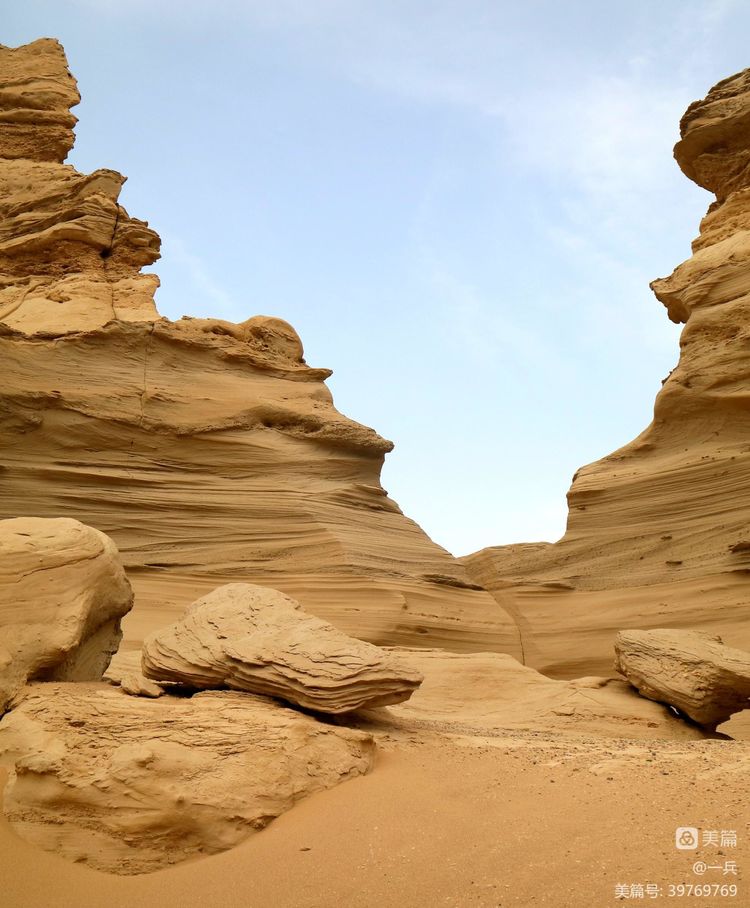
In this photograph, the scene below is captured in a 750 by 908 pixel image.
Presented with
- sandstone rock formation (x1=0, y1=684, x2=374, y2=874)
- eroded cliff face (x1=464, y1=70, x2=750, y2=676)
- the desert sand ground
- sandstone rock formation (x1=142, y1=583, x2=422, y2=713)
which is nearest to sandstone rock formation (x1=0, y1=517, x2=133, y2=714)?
sandstone rock formation (x1=142, y1=583, x2=422, y2=713)

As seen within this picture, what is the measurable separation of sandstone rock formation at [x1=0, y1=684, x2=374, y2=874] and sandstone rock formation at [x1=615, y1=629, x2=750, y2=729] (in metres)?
4.10

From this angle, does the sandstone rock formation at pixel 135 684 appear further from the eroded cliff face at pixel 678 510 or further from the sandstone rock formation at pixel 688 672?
the eroded cliff face at pixel 678 510

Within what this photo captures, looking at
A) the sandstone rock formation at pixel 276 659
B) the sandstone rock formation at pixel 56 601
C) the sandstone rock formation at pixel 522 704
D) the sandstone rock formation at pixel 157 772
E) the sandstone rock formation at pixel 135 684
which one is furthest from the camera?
the sandstone rock formation at pixel 522 704

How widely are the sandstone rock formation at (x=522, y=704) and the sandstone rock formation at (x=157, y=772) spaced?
1874mm

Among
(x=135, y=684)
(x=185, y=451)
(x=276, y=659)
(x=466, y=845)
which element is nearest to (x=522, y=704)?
(x=276, y=659)

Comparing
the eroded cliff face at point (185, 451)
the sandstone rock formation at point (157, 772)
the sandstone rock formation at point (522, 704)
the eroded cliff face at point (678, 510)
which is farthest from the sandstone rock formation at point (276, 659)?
the eroded cliff face at point (678, 510)

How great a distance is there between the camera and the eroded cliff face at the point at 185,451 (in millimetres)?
12547

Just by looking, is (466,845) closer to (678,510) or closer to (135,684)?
(135,684)

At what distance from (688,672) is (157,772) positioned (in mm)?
5390

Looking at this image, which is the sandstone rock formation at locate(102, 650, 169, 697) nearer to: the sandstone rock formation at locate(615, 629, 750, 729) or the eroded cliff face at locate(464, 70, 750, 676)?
the sandstone rock formation at locate(615, 629, 750, 729)

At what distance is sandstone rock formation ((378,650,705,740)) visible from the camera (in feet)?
26.2

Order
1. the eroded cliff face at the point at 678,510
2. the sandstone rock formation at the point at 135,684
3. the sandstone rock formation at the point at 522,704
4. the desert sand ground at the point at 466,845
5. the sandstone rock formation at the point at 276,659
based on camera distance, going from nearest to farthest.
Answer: the desert sand ground at the point at 466,845 → the sandstone rock formation at the point at 276,659 → the sandstone rock formation at the point at 135,684 → the sandstone rock formation at the point at 522,704 → the eroded cliff face at the point at 678,510

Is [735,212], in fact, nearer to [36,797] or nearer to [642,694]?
[642,694]

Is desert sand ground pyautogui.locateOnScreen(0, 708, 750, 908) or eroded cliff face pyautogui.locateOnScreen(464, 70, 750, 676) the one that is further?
eroded cliff face pyautogui.locateOnScreen(464, 70, 750, 676)
